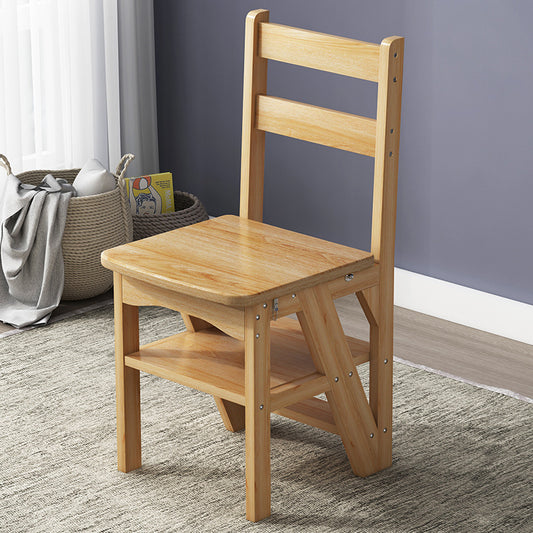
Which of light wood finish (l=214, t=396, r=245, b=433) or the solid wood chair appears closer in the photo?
the solid wood chair

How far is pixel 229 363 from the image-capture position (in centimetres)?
175

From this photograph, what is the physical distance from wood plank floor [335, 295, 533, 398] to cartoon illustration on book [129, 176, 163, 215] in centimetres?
66

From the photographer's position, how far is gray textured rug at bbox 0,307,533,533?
1.71 m

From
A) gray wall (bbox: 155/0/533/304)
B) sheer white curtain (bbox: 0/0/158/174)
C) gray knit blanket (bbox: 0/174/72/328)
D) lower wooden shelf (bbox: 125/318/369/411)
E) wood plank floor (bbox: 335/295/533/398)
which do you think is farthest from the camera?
sheer white curtain (bbox: 0/0/158/174)

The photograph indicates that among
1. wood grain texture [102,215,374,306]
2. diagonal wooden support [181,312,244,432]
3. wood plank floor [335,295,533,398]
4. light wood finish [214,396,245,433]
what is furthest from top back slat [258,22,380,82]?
wood plank floor [335,295,533,398]

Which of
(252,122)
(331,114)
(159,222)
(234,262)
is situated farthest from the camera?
(159,222)

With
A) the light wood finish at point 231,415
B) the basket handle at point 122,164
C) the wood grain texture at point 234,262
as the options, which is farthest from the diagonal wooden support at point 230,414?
the basket handle at point 122,164

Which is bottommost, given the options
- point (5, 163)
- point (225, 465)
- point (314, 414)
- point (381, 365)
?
point (225, 465)

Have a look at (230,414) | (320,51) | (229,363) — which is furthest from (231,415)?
(320,51)

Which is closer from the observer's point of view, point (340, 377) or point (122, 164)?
point (340, 377)

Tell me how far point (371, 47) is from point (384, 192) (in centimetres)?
25

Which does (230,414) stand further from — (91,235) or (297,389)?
(91,235)

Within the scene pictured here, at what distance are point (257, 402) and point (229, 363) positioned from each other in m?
0.17

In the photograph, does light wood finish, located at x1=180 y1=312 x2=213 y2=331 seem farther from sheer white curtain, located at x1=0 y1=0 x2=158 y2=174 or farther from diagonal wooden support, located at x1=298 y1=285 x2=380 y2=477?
sheer white curtain, located at x1=0 y1=0 x2=158 y2=174
